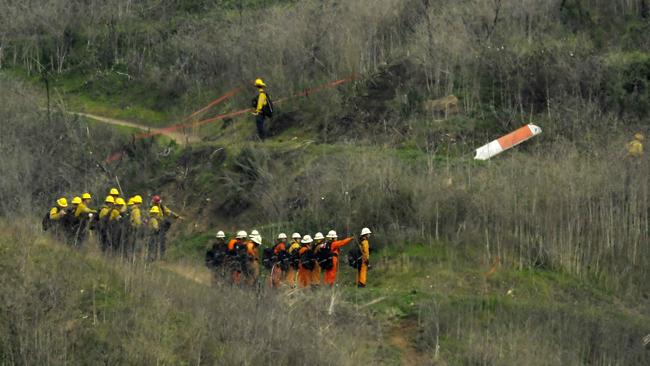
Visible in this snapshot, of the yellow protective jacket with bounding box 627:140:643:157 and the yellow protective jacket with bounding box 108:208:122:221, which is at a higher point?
the yellow protective jacket with bounding box 627:140:643:157

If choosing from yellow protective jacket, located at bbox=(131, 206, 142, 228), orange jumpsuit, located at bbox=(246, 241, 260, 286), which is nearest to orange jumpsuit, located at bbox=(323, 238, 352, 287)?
orange jumpsuit, located at bbox=(246, 241, 260, 286)

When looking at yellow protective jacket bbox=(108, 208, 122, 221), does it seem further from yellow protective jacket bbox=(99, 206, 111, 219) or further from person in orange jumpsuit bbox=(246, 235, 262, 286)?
person in orange jumpsuit bbox=(246, 235, 262, 286)

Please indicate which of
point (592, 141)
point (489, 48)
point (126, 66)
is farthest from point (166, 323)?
point (126, 66)

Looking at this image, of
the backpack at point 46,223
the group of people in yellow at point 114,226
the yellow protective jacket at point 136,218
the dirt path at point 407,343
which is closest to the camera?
the dirt path at point 407,343

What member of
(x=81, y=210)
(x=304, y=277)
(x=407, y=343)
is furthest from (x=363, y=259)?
(x=81, y=210)

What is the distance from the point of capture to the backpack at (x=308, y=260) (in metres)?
31.7

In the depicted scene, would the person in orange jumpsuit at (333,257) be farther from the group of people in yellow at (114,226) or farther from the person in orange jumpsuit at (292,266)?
the group of people in yellow at (114,226)

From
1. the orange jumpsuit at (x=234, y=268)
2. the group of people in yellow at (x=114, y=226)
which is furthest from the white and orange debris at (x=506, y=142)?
the group of people in yellow at (x=114, y=226)

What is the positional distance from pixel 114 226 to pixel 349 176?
5907mm

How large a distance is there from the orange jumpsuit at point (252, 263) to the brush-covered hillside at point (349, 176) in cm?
52

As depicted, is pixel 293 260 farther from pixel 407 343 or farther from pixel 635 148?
pixel 635 148

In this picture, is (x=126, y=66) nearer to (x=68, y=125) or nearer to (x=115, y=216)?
(x=68, y=125)

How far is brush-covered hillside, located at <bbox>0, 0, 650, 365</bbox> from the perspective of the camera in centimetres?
2867

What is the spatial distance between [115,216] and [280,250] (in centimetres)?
334
